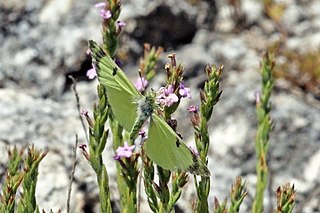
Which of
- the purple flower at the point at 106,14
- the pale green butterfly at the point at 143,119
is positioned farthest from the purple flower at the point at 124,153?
the purple flower at the point at 106,14

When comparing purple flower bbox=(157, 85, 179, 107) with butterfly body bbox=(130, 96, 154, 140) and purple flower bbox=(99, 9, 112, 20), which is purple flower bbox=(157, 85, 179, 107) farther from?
purple flower bbox=(99, 9, 112, 20)

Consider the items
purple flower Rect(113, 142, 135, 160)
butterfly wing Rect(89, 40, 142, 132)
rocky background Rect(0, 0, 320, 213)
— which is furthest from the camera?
rocky background Rect(0, 0, 320, 213)

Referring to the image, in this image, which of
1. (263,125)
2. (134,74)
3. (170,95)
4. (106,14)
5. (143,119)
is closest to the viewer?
(170,95)

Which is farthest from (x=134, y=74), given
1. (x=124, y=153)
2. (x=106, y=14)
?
(x=124, y=153)

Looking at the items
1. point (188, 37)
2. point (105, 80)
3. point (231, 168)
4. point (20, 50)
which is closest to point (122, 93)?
point (105, 80)

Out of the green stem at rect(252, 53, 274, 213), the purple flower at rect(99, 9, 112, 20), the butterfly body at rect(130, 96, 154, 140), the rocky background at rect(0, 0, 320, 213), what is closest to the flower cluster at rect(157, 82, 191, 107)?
the butterfly body at rect(130, 96, 154, 140)

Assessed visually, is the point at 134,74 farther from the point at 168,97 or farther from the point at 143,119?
the point at 168,97
